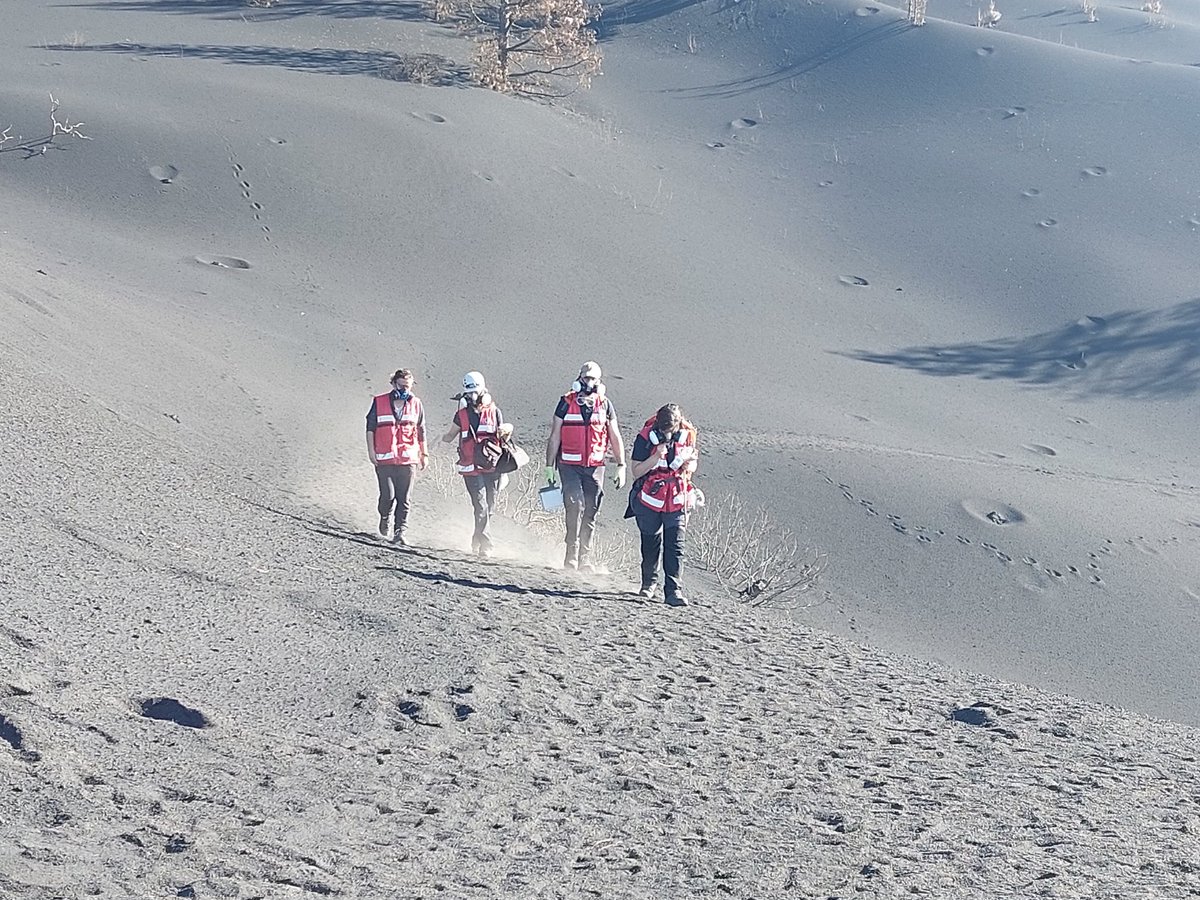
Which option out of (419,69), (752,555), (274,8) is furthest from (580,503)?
(274,8)

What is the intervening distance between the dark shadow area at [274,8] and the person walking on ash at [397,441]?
25188mm

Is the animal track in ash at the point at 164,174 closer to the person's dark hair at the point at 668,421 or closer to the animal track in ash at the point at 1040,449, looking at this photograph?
the animal track in ash at the point at 1040,449

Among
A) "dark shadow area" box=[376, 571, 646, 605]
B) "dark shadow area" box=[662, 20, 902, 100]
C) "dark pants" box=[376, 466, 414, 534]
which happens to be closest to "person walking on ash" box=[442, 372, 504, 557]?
"dark pants" box=[376, 466, 414, 534]

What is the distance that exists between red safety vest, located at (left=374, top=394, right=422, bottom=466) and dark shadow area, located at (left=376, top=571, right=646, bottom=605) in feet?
4.45

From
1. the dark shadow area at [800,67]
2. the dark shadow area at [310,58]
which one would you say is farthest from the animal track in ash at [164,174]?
the dark shadow area at [800,67]

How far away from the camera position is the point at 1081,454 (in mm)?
19391

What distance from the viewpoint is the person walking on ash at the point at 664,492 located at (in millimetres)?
9797

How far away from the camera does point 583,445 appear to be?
1071cm

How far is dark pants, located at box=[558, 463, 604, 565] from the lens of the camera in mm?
10828

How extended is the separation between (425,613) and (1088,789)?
4.17 meters

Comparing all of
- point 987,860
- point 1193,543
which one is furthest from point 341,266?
point 987,860

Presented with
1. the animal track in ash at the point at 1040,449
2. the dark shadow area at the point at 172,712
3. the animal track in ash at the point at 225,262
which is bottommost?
the animal track in ash at the point at 1040,449

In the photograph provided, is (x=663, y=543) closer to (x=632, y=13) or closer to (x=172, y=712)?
(x=172, y=712)

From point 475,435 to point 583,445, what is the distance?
1000 millimetres
